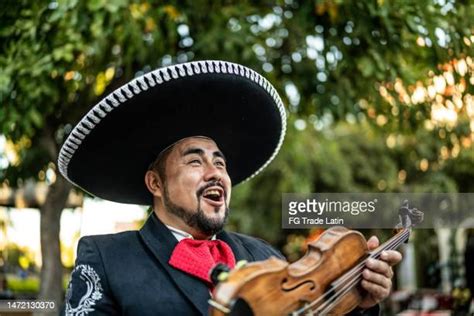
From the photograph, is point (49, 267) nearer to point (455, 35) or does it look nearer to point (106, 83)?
point (106, 83)

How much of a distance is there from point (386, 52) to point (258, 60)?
1.08m

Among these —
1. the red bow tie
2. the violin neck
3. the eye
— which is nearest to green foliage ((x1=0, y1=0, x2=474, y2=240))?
the eye

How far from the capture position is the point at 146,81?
2.15 meters

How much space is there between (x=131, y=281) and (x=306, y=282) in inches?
24.1

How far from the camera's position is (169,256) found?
2.24 meters

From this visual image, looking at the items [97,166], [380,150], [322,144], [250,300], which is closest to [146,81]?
[97,166]

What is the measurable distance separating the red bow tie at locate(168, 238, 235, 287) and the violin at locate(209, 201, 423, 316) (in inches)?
16.3

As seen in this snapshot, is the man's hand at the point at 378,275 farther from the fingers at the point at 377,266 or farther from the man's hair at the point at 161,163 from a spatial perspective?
the man's hair at the point at 161,163

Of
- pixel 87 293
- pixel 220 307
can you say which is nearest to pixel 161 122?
pixel 87 293

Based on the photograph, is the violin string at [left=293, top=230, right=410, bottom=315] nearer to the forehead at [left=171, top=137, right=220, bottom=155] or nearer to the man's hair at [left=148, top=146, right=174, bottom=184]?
the forehead at [left=171, top=137, right=220, bottom=155]

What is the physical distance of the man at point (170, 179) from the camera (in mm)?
2127
